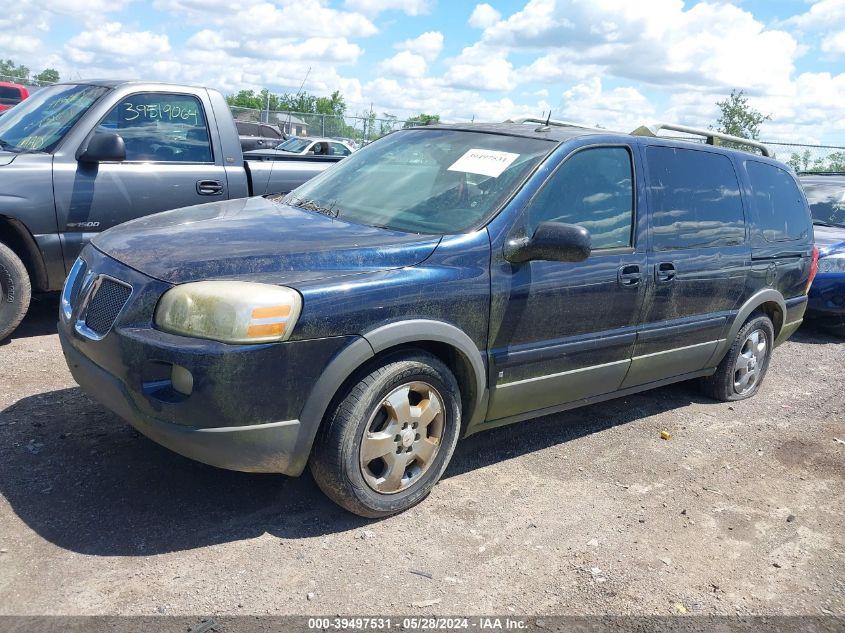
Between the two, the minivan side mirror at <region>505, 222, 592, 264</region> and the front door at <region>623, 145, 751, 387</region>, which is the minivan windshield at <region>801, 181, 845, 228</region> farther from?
the minivan side mirror at <region>505, 222, 592, 264</region>

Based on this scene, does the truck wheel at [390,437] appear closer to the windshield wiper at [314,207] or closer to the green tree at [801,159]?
the windshield wiper at [314,207]

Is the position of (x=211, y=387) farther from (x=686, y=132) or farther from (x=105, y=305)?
(x=686, y=132)

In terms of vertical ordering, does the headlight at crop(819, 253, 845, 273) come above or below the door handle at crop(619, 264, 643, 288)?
below

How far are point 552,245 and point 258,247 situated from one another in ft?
4.49

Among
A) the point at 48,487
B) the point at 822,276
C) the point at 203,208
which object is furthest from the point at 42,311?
the point at 822,276

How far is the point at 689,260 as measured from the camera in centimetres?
461

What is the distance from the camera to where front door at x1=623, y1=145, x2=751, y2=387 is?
446 centimetres

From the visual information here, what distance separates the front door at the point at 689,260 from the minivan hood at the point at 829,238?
364cm

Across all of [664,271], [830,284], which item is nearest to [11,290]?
[664,271]

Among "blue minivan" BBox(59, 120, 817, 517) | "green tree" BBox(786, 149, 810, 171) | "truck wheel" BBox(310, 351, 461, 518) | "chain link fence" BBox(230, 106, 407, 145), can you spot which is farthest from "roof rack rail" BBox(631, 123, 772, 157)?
"chain link fence" BBox(230, 106, 407, 145)

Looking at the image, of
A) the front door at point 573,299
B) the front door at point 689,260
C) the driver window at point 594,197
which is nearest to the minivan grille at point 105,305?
the front door at point 573,299

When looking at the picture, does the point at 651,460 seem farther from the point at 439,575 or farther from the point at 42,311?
the point at 42,311

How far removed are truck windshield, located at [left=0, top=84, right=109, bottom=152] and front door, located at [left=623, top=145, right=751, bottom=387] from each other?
167 inches

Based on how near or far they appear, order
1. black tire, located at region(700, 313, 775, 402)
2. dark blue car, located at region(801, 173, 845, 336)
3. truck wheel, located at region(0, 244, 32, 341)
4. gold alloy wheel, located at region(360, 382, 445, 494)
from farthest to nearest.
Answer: dark blue car, located at region(801, 173, 845, 336) < black tire, located at region(700, 313, 775, 402) < truck wheel, located at region(0, 244, 32, 341) < gold alloy wheel, located at region(360, 382, 445, 494)
